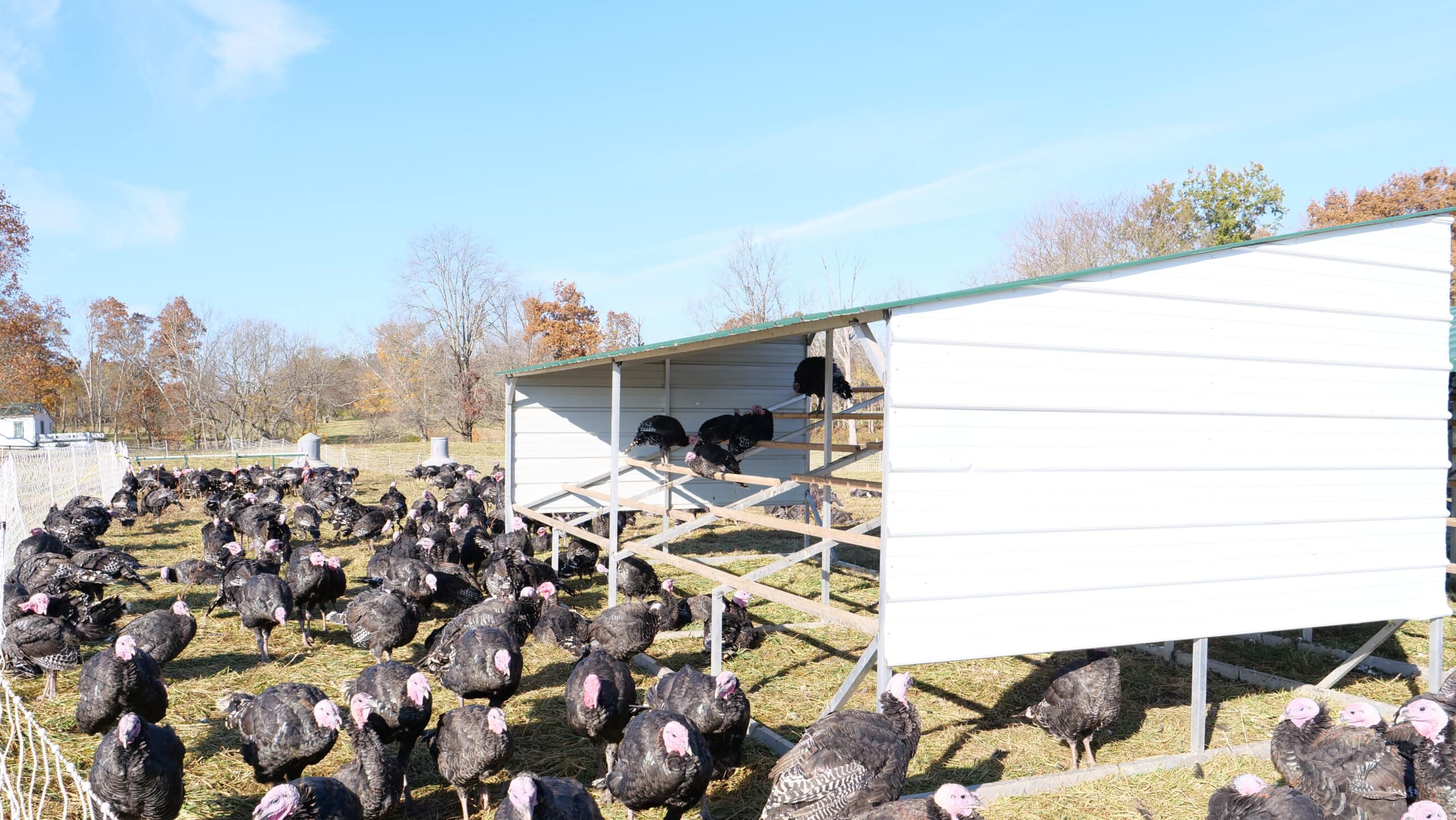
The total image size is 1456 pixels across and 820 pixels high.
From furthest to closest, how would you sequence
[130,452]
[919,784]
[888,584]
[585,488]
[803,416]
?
[130,452], [585,488], [803,416], [919,784], [888,584]

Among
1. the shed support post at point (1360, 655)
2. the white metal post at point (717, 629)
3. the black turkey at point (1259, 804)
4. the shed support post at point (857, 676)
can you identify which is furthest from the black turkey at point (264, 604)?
the shed support post at point (1360, 655)

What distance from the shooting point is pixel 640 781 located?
4621 millimetres

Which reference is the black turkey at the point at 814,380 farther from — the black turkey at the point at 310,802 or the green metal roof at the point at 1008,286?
the black turkey at the point at 310,802

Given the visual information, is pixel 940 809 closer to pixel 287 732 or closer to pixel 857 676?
pixel 857 676

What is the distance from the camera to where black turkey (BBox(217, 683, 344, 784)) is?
16.8 ft

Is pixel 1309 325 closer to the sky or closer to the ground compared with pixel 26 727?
closer to the sky

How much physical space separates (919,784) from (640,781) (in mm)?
1958

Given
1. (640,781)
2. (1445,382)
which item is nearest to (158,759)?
(640,781)

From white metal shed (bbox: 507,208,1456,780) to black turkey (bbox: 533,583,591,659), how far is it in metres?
1.70

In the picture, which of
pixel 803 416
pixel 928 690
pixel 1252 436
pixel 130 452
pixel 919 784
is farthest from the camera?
pixel 130 452

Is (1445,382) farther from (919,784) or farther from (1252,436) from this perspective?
(919,784)

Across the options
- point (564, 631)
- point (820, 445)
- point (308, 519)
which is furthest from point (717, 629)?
point (308, 519)

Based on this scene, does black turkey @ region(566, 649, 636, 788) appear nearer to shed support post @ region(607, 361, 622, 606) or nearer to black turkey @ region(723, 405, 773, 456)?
shed support post @ region(607, 361, 622, 606)

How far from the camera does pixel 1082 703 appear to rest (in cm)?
555
